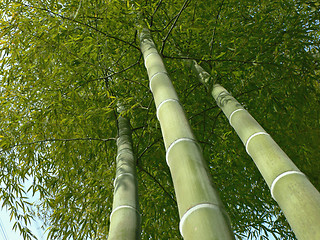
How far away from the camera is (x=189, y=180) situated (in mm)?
1101

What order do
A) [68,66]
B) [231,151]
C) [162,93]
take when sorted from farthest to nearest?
[231,151] → [68,66] → [162,93]

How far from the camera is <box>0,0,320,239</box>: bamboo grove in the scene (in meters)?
1.37

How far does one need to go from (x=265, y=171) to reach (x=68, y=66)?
202 cm

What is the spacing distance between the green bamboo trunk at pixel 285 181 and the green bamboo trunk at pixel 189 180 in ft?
1.05

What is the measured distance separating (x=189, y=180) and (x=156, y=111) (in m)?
1.27

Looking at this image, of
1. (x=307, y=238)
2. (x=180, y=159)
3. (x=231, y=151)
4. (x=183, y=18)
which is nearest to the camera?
(x=307, y=238)

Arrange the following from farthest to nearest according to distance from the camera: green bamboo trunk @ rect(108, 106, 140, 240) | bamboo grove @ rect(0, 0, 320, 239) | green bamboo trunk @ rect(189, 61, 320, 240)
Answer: green bamboo trunk @ rect(108, 106, 140, 240), bamboo grove @ rect(0, 0, 320, 239), green bamboo trunk @ rect(189, 61, 320, 240)

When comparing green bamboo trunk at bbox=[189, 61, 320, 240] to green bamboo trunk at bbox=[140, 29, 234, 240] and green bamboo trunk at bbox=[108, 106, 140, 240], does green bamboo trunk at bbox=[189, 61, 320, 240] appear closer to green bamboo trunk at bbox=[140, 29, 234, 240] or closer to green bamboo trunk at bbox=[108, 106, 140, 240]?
green bamboo trunk at bbox=[140, 29, 234, 240]

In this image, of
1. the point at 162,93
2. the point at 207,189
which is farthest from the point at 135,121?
the point at 207,189

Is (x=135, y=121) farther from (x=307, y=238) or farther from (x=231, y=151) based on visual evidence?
(x=307, y=238)

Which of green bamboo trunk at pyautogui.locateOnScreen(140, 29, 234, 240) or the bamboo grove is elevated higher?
the bamboo grove

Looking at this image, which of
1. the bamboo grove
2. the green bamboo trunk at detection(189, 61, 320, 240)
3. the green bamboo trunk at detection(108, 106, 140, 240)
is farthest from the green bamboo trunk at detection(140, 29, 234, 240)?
the green bamboo trunk at detection(108, 106, 140, 240)

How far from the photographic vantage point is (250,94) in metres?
3.08

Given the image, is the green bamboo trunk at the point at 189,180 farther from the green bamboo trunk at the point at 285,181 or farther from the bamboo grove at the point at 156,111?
the green bamboo trunk at the point at 285,181
